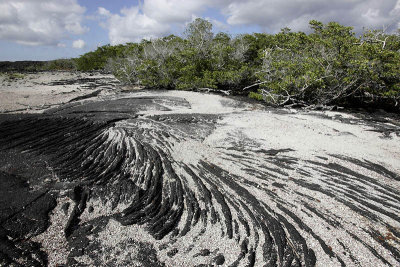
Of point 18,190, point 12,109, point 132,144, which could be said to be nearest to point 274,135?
point 132,144

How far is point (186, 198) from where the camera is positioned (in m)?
4.59

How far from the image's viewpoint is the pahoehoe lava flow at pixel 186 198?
346cm

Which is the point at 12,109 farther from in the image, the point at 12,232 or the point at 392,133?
the point at 392,133

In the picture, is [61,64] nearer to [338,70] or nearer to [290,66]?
[290,66]

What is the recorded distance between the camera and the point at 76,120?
812 centimetres

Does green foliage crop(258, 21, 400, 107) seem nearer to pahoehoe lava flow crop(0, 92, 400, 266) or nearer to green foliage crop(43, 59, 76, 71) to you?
pahoehoe lava flow crop(0, 92, 400, 266)

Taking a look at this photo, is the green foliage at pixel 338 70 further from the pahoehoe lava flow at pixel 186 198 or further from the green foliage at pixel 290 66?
the pahoehoe lava flow at pixel 186 198

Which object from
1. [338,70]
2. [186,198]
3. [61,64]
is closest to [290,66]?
[338,70]

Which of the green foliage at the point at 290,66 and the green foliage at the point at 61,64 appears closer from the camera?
the green foliage at the point at 290,66

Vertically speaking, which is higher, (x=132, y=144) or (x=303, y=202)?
(x=132, y=144)

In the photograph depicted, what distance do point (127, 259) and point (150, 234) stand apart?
1.74 feet

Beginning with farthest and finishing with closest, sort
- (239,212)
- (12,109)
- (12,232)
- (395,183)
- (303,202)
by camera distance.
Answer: (12,109) → (395,183) → (303,202) → (239,212) → (12,232)

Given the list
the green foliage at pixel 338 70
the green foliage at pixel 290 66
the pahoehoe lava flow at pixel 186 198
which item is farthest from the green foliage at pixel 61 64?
the green foliage at pixel 338 70

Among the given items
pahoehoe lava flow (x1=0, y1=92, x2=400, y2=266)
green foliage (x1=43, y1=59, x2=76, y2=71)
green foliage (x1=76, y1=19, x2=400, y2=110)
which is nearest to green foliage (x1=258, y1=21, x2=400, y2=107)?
green foliage (x1=76, y1=19, x2=400, y2=110)
